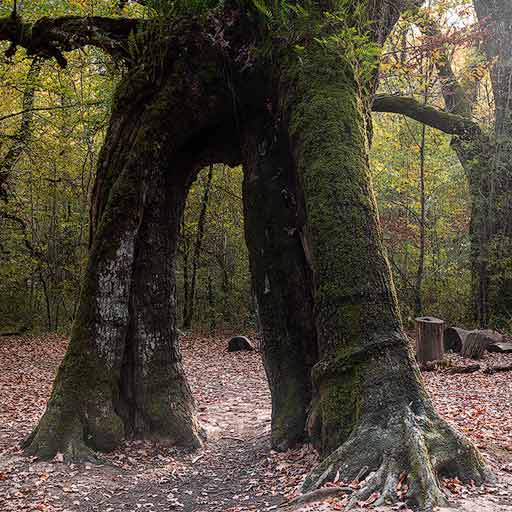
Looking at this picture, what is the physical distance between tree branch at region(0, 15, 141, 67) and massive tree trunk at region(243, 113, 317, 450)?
2036 mm

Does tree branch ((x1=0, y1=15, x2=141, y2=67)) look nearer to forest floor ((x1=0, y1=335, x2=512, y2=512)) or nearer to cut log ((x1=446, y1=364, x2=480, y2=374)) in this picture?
forest floor ((x1=0, y1=335, x2=512, y2=512))

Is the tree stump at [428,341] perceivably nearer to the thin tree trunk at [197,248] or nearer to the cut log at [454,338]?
the cut log at [454,338]

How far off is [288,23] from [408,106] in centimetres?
1066

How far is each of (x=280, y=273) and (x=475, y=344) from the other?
796 cm

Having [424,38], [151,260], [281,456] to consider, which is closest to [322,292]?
[281,456]

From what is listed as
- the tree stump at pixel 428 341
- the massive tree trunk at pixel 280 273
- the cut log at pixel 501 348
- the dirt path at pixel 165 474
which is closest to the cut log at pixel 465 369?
the tree stump at pixel 428 341

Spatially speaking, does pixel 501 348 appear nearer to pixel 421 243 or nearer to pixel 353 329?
pixel 421 243

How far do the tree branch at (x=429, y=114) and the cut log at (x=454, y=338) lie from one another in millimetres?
5609

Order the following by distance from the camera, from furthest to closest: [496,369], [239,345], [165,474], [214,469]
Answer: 1. [239,345]
2. [496,369]
3. [214,469]
4. [165,474]

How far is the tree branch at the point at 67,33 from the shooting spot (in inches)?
279

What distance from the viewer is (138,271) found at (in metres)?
6.90

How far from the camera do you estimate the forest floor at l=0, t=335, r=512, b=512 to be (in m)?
4.99

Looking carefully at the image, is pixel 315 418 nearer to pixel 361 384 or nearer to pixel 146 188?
pixel 361 384

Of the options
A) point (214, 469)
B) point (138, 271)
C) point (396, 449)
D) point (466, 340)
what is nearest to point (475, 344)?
point (466, 340)
